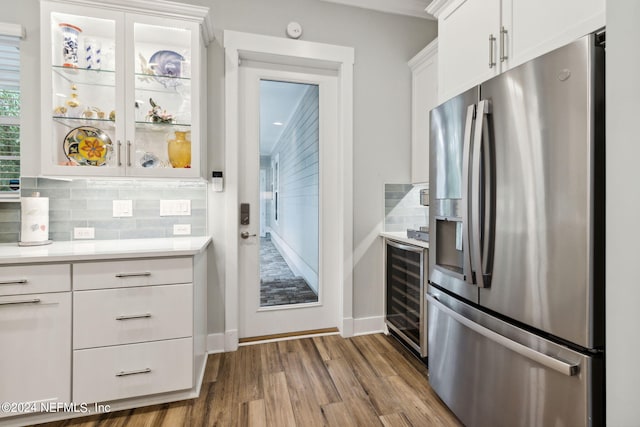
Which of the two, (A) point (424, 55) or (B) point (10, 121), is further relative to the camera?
(A) point (424, 55)

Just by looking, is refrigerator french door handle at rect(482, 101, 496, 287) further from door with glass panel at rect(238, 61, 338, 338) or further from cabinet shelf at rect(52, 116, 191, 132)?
cabinet shelf at rect(52, 116, 191, 132)

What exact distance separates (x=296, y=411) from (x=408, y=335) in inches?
41.2

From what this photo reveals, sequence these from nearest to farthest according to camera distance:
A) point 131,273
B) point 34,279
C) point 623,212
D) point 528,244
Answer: point 623,212
point 528,244
point 34,279
point 131,273

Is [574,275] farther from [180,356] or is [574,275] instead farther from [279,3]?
[279,3]

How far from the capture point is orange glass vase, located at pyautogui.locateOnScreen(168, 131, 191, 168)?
2109 millimetres

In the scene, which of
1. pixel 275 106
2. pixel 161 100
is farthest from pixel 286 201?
pixel 161 100

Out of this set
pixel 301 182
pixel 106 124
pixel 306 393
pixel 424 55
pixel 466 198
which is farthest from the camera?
pixel 301 182

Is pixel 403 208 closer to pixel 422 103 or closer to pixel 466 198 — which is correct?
pixel 422 103

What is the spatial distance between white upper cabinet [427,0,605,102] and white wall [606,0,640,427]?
0.64 metres

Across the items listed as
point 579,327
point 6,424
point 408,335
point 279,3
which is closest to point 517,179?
point 579,327

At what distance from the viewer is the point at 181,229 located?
2.33m

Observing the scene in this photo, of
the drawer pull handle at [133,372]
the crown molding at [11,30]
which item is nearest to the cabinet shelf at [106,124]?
the crown molding at [11,30]

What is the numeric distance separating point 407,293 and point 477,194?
1.24 meters

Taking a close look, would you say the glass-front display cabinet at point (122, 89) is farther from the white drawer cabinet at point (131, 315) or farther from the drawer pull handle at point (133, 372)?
the drawer pull handle at point (133, 372)
